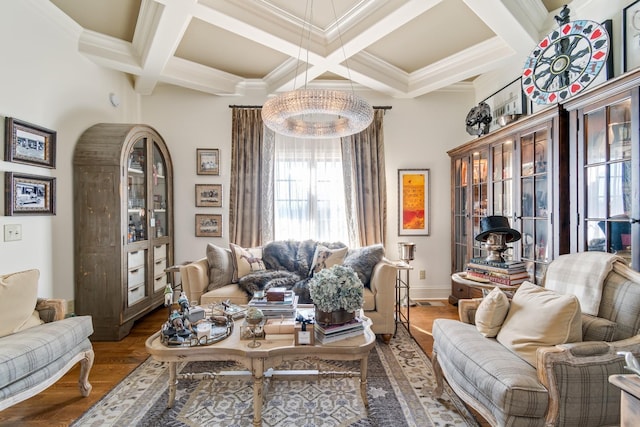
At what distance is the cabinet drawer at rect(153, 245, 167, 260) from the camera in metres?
3.59

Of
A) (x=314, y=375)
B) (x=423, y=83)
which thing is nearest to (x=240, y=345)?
(x=314, y=375)

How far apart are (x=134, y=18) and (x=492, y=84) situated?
3970 millimetres

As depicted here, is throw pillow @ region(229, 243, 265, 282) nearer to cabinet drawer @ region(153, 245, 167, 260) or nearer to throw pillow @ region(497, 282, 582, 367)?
cabinet drawer @ region(153, 245, 167, 260)

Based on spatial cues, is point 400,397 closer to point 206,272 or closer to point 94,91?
point 206,272

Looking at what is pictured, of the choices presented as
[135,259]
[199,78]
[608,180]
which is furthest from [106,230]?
[608,180]

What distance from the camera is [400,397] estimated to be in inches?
79.0

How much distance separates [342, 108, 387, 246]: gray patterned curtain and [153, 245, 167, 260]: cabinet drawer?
7.79 feet

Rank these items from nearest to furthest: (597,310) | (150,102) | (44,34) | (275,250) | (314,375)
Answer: (597,310) → (314,375) → (44,34) → (275,250) → (150,102)

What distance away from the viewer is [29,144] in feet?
8.25

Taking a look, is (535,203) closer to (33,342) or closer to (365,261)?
(365,261)

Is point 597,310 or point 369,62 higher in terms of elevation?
point 369,62

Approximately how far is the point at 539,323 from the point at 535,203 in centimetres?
152

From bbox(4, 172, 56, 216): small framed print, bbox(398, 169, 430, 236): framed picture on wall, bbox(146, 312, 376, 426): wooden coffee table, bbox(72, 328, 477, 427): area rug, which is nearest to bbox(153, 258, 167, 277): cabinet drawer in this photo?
bbox(4, 172, 56, 216): small framed print

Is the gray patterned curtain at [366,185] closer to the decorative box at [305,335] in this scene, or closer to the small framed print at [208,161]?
the small framed print at [208,161]
